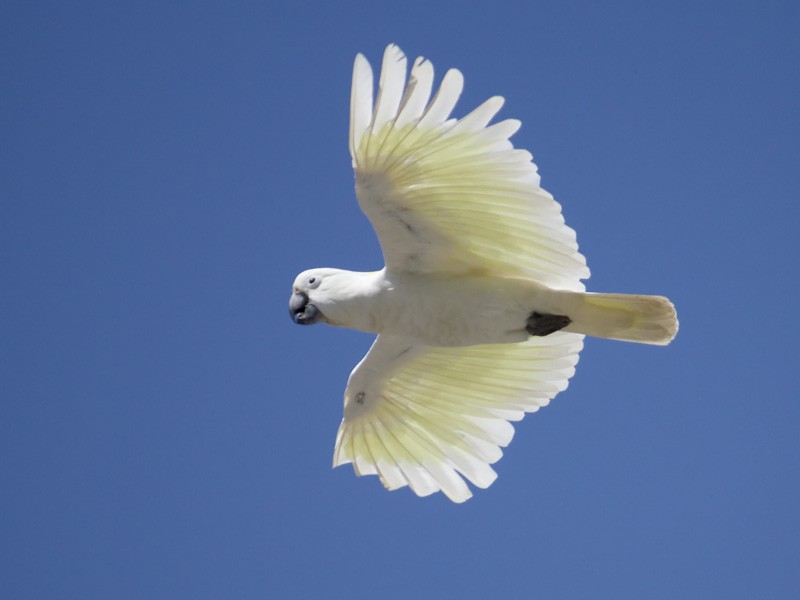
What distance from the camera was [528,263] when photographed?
6.59 metres

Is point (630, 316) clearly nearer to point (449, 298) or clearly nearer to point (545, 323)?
point (545, 323)

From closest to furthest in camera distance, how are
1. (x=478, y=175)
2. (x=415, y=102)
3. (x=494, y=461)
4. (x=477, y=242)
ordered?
(x=415, y=102), (x=478, y=175), (x=477, y=242), (x=494, y=461)

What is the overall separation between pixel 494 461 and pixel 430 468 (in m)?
0.37

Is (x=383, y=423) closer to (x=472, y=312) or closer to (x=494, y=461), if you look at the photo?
(x=494, y=461)

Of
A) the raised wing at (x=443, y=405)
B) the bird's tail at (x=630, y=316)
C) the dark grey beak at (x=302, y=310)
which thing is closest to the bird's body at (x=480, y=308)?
the bird's tail at (x=630, y=316)

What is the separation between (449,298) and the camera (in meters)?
6.64

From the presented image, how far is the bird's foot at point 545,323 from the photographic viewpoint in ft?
21.7

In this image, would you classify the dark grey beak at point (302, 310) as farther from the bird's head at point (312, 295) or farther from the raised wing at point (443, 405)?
the raised wing at point (443, 405)

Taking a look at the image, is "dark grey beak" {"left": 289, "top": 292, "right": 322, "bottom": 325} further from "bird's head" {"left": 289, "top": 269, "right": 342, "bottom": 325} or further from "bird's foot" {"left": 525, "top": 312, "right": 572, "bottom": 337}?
"bird's foot" {"left": 525, "top": 312, "right": 572, "bottom": 337}

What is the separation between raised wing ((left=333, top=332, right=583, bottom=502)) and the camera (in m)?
7.33

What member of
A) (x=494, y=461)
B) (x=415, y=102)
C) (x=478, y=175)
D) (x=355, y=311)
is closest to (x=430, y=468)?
(x=494, y=461)

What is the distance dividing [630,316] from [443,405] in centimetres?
141

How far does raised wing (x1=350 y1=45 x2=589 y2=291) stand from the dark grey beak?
55 cm

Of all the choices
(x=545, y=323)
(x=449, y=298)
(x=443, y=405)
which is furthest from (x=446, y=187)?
(x=443, y=405)
